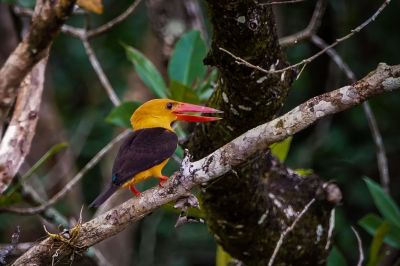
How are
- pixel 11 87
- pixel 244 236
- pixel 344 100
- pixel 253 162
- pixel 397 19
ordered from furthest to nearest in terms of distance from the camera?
pixel 397 19 < pixel 244 236 < pixel 253 162 < pixel 11 87 < pixel 344 100

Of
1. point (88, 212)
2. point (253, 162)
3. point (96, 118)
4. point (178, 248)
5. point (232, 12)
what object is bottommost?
point (178, 248)

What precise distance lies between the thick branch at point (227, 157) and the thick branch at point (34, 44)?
563mm

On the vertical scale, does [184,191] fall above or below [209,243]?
above

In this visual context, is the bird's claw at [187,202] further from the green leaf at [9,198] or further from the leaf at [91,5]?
the leaf at [91,5]

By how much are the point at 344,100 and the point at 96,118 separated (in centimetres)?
435

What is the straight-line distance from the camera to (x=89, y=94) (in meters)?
6.92

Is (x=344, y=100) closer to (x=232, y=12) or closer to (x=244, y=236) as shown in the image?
(x=232, y=12)

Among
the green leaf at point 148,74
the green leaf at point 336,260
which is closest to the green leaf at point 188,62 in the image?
the green leaf at point 148,74

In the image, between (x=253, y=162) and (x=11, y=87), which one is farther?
(x=253, y=162)

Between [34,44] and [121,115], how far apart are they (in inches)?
56.0

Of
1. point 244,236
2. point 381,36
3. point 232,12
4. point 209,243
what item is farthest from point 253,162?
point 209,243

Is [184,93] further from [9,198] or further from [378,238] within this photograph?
[378,238]

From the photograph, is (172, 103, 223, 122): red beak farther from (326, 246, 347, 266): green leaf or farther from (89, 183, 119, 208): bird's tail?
(326, 246, 347, 266): green leaf

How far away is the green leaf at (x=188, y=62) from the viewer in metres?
4.45
